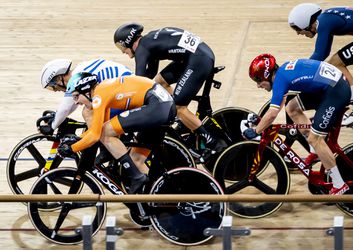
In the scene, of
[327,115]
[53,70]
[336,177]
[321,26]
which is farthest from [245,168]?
[53,70]

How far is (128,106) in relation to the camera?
6.96m

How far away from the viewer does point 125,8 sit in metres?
14.5

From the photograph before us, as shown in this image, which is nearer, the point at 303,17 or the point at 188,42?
the point at 188,42

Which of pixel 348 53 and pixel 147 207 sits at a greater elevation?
pixel 147 207

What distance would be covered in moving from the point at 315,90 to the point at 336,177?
705mm

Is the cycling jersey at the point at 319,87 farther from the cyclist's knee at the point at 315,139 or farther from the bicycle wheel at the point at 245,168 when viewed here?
the bicycle wheel at the point at 245,168

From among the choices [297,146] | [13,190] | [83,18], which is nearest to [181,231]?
[13,190]

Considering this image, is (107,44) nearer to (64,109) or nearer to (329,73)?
(64,109)

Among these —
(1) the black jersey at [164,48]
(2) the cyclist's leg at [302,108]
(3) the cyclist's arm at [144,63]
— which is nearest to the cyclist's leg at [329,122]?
(2) the cyclist's leg at [302,108]

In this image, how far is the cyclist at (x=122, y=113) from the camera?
672cm

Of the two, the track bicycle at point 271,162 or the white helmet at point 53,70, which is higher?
the white helmet at point 53,70

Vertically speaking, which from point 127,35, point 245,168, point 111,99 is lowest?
point 245,168

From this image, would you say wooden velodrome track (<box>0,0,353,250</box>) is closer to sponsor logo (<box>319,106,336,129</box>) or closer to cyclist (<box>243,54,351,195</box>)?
cyclist (<box>243,54,351,195</box>)

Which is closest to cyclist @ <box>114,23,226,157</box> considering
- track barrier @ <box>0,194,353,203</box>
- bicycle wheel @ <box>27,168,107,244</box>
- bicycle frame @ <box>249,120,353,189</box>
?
bicycle frame @ <box>249,120,353,189</box>
